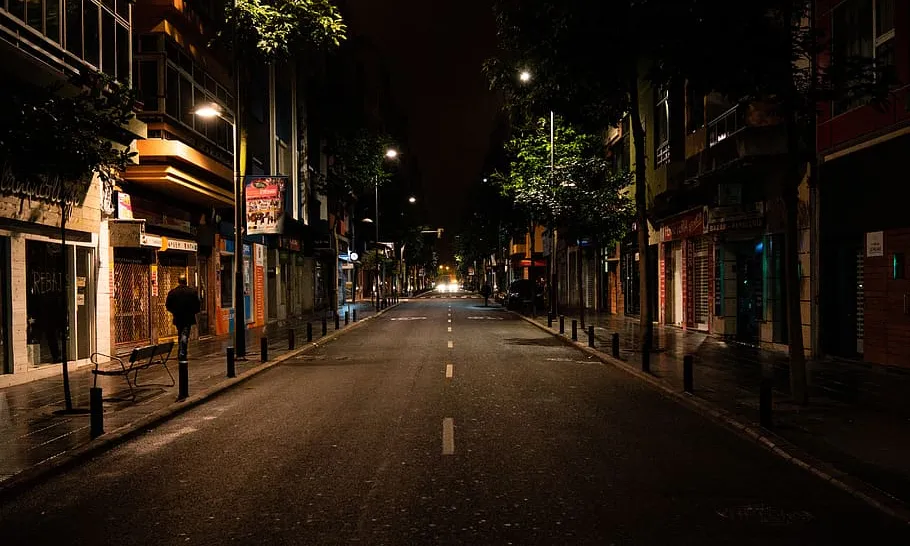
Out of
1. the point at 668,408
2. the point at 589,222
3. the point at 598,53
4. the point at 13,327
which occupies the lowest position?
the point at 668,408

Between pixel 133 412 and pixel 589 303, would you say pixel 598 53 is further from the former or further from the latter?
pixel 589 303

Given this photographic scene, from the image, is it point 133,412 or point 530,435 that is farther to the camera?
point 133,412

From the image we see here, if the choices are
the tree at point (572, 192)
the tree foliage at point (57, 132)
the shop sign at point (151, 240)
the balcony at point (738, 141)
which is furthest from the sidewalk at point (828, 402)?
the shop sign at point (151, 240)

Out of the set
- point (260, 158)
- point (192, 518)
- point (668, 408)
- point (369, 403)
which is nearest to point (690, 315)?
point (668, 408)

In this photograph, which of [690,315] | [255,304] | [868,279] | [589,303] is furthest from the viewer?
[589,303]

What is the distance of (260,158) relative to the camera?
109 feet

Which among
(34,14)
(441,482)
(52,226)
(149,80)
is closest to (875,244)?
(441,482)

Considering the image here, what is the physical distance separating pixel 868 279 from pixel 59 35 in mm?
17456

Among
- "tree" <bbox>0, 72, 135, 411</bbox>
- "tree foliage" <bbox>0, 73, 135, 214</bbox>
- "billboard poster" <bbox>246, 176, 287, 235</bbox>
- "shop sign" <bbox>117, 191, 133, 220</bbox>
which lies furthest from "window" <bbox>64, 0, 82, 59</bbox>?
"tree foliage" <bbox>0, 73, 135, 214</bbox>

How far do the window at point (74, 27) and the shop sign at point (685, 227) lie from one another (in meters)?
18.5

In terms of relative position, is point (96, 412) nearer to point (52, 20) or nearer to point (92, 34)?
point (52, 20)

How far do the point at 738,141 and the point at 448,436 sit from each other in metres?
12.8

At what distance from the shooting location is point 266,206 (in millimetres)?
19094

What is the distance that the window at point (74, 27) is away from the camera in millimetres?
15414
